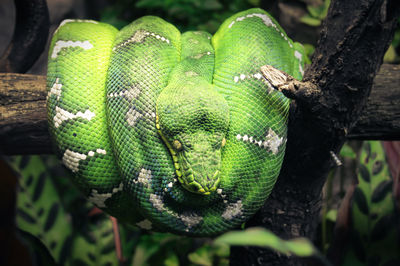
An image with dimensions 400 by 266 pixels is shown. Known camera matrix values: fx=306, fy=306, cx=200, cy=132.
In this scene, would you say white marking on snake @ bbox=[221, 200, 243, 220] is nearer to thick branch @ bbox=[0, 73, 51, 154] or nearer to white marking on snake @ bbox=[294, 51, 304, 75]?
white marking on snake @ bbox=[294, 51, 304, 75]

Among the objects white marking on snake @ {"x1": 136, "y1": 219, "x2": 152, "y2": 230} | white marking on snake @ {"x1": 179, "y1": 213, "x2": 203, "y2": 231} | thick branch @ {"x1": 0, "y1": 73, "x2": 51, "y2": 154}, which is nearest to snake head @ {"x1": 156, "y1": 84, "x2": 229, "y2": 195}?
white marking on snake @ {"x1": 179, "y1": 213, "x2": 203, "y2": 231}

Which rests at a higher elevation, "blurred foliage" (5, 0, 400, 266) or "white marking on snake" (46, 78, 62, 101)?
"white marking on snake" (46, 78, 62, 101)

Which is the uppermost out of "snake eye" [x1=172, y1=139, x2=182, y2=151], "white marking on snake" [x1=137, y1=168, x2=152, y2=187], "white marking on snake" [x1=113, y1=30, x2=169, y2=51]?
"white marking on snake" [x1=113, y1=30, x2=169, y2=51]

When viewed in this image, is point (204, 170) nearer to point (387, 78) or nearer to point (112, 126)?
point (112, 126)

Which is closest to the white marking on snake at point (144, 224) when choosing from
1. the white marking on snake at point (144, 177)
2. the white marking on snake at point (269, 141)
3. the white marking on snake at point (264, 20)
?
the white marking on snake at point (144, 177)

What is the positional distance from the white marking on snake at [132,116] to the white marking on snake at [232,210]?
0.71 m

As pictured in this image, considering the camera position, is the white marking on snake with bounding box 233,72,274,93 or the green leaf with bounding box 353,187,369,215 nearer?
the white marking on snake with bounding box 233,72,274,93

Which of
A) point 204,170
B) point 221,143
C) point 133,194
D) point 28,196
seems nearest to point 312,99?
point 221,143

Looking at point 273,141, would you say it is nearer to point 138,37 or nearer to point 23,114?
point 138,37

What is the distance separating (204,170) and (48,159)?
3.48 meters

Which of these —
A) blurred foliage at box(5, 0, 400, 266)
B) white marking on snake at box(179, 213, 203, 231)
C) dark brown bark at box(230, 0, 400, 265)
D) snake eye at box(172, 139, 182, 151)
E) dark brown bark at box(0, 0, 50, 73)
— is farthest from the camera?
dark brown bark at box(0, 0, 50, 73)

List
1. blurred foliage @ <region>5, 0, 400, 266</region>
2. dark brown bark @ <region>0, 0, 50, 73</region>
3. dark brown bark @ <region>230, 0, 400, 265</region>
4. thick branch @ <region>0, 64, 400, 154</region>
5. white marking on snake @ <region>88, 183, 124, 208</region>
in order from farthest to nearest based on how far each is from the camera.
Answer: dark brown bark @ <region>0, 0, 50, 73</region> < blurred foliage @ <region>5, 0, 400, 266</region> < thick branch @ <region>0, 64, 400, 154</region> < white marking on snake @ <region>88, 183, 124, 208</region> < dark brown bark @ <region>230, 0, 400, 265</region>

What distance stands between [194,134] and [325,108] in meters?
0.71

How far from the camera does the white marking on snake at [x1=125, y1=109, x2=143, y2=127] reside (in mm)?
1652
